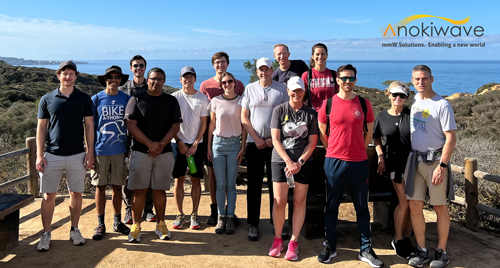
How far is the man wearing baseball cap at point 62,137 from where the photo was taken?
431 centimetres

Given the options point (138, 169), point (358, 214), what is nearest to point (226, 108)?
point (138, 169)

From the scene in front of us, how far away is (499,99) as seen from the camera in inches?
778

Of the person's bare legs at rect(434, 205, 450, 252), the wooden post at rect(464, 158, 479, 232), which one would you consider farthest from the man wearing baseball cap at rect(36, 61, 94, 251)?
the wooden post at rect(464, 158, 479, 232)

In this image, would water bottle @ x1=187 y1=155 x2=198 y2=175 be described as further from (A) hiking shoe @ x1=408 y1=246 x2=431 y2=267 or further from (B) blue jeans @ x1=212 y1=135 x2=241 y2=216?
(A) hiking shoe @ x1=408 y1=246 x2=431 y2=267

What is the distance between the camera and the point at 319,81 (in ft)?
16.4

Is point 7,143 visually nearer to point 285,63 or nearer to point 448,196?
point 285,63

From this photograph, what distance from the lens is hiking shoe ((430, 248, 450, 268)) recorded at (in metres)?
4.05

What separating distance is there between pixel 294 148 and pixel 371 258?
56.4 inches

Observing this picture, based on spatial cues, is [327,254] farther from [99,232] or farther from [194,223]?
[99,232]

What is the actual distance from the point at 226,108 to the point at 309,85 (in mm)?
1133

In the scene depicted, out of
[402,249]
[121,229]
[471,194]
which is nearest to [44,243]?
[121,229]

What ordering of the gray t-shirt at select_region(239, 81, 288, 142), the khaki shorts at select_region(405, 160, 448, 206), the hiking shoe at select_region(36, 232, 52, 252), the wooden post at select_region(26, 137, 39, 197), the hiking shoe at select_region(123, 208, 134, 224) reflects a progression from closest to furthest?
1. the khaki shorts at select_region(405, 160, 448, 206)
2. the hiking shoe at select_region(36, 232, 52, 252)
3. the gray t-shirt at select_region(239, 81, 288, 142)
4. the hiking shoe at select_region(123, 208, 134, 224)
5. the wooden post at select_region(26, 137, 39, 197)

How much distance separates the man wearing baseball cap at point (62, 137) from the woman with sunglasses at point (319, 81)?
8.89ft

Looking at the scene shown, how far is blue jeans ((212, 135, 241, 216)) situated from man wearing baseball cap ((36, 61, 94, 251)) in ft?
4.86
